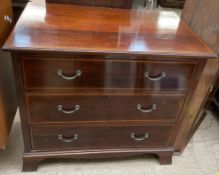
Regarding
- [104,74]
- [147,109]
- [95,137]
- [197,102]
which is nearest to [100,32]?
[104,74]

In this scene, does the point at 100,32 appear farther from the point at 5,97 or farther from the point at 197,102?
the point at 197,102

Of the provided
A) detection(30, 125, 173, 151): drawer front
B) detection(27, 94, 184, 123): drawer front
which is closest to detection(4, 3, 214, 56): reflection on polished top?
detection(27, 94, 184, 123): drawer front

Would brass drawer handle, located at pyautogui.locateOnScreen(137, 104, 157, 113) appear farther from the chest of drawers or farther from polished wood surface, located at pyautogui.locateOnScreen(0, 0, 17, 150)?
polished wood surface, located at pyautogui.locateOnScreen(0, 0, 17, 150)

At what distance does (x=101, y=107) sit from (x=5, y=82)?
521 mm

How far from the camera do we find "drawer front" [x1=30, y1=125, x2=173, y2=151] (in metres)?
1.10

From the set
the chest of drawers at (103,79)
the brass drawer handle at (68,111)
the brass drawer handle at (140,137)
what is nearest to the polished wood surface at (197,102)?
the chest of drawers at (103,79)

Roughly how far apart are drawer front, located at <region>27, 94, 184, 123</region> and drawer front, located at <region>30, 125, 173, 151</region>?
0.23 feet

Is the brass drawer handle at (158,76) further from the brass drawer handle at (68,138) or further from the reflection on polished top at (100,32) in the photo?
the brass drawer handle at (68,138)

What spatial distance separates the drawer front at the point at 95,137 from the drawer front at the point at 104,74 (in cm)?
27

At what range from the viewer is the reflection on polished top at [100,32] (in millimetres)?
847

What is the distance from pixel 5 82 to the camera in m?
1.10

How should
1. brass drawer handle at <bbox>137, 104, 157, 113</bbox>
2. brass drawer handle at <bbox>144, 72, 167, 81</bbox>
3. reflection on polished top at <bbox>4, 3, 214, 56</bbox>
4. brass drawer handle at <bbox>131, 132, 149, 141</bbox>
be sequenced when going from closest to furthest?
1. reflection on polished top at <bbox>4, 3, 214, 56</bbox>
2. brass drawer handle at <bbox>144, 72, 167, 81</bbox>
3. brass drawer handle at <bbox>137, 104, 157, 113</bbox>
4. brass drawer handle at <bbox>131, 132, 149, 141</bbox>

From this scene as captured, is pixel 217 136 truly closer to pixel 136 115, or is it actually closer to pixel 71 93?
pixel 136 115

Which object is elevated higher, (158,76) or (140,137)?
(158,76)
